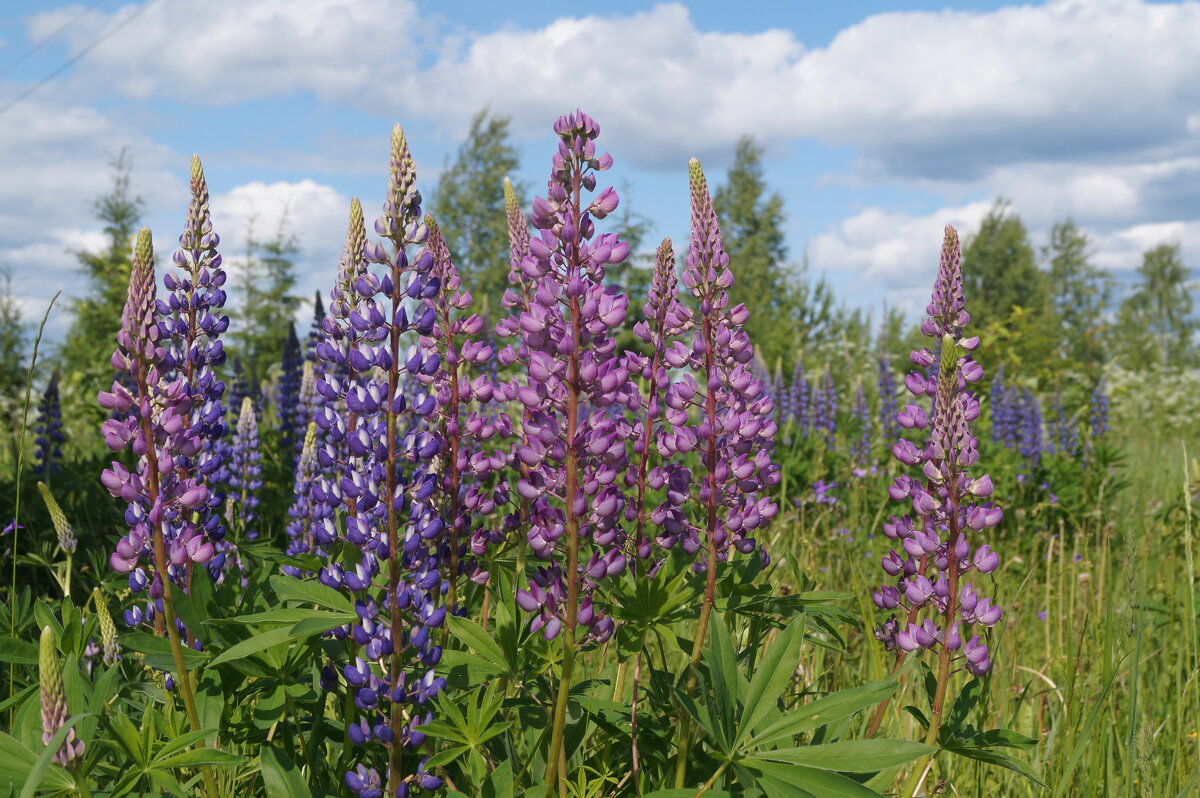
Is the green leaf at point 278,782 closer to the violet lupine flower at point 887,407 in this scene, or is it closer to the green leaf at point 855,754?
the green leaf at point 855,754

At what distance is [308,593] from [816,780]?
1.10 m

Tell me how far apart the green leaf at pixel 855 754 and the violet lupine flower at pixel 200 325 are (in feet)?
4.94

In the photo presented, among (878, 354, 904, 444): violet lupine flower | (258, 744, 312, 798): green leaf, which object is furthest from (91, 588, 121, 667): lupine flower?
(878, 354, 904, 444): violet lupine flower

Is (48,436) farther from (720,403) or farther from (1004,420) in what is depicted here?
(1004,420)

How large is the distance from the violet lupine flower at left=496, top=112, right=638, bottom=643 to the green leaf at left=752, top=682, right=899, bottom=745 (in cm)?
40

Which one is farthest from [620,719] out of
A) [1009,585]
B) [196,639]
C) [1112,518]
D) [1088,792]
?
[1112,518]

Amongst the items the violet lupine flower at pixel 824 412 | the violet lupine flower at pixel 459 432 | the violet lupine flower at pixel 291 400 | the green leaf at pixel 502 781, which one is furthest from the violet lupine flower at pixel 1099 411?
the green leaf at pixel 502 781

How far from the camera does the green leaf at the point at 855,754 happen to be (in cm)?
182

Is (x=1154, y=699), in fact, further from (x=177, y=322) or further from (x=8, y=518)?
(x=8, y=518)

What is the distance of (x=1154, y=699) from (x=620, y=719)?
10.4 feet

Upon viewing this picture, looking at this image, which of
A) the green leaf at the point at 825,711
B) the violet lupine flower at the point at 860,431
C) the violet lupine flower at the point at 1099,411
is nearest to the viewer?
the green leaf at the point at 825,711

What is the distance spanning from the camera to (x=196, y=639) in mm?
2506

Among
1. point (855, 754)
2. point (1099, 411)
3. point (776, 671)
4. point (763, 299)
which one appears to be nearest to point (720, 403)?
point (776, 671)

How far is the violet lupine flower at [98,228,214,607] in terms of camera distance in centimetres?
209
